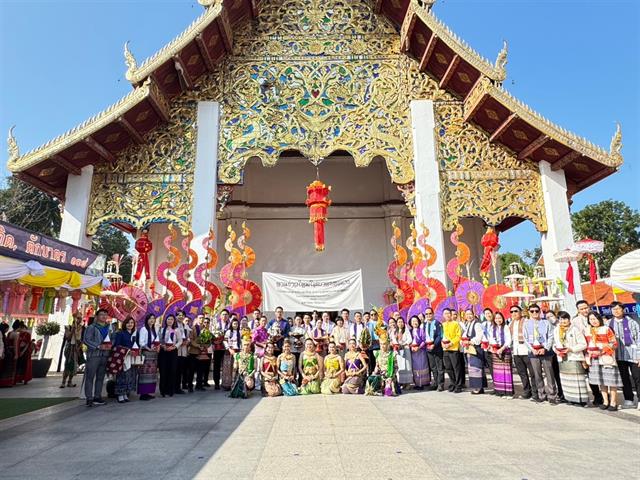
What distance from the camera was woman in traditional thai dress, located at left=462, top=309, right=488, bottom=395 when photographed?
21.9 ft

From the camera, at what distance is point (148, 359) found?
21.8 ft

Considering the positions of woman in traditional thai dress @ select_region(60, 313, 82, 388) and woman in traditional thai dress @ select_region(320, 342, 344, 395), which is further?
woman in traditional thai dress @ select_region(60, 313, 82, 388)

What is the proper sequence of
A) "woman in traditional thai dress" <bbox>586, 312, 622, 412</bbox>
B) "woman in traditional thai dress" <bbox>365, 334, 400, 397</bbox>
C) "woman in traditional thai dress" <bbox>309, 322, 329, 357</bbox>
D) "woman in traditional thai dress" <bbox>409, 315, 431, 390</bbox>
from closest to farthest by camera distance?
"woman in traditional thai dress" <bbox>586, 312, 622, 412</bbox>, "woman in traditional thai dress" <bbox>365, 334, 400, 397</bbox>, "woman in traditional thai dress" <bbox>409, 315, 431, 390</bbox>, "woman in traditional thai dress" <bbox>309, 322, 329, 357</bbox>

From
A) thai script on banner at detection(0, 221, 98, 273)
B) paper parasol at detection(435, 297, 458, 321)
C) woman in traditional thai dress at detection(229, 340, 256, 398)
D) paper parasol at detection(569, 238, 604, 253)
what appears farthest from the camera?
paper parasol at detection(435, 297, 458, 321)

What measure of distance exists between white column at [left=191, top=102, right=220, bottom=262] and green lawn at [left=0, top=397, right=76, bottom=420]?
12.1 ft

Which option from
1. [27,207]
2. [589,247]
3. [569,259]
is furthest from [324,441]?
[27,207]

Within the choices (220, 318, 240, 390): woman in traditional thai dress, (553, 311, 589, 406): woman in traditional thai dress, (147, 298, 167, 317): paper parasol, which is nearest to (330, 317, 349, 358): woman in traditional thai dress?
(220, 318, 240, 390): woman in traditional thai dress

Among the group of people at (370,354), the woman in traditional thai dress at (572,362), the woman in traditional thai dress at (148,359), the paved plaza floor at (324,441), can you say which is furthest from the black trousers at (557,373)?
the woman in traditional thai dress at (148,359)

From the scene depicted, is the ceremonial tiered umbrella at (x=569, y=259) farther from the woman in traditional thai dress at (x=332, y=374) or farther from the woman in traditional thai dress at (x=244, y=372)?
the woman in traditional thai dress at (x=244, y=372)

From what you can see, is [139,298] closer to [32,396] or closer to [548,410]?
[32,396]

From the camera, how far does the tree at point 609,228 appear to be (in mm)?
25922

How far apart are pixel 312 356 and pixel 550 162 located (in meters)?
7.00

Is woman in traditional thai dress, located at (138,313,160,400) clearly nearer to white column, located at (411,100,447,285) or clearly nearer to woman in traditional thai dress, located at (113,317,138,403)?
woman in traditional thai dress, located at (113,317,138,403)

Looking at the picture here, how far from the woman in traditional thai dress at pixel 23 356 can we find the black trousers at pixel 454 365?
27.7 ft
